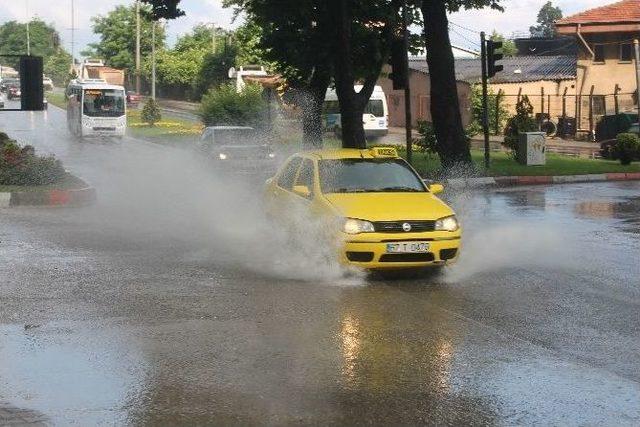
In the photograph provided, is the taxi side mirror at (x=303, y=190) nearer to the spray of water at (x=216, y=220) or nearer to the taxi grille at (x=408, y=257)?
the spray of water at (x=216, y=220)

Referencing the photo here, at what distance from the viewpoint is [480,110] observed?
49.1 meters

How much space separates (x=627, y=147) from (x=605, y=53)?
21.7 metres

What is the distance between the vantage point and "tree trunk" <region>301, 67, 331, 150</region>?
30734 mm

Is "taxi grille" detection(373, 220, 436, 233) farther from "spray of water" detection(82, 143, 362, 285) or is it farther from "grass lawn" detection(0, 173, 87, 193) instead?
"grass lawn" detection(0, 173, 87, 193)

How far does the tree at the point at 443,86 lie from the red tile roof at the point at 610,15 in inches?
984

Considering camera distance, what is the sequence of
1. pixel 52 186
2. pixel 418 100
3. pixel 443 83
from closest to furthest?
1. pixel 52 186
2. pixel 443 83
3. pixel 418 100

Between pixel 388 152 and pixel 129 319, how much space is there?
195 inches

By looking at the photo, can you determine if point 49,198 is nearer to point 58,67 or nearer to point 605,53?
point 605,53

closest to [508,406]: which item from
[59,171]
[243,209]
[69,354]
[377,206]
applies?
[69,354]

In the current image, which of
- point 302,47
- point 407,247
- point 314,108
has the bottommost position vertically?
point 407,247

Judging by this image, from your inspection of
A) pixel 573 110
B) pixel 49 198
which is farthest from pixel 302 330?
pixel 573 110

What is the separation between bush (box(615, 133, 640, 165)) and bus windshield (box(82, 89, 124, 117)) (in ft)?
88.6

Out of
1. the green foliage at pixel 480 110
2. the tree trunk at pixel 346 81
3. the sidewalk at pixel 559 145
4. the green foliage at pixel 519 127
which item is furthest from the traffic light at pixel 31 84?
the green foliage at pixel 480 110

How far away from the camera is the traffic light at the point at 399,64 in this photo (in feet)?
82.6
